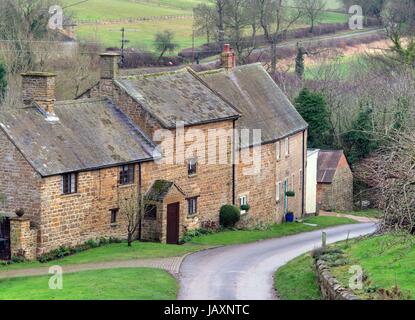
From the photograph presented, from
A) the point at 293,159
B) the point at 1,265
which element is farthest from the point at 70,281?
the point at 293,159

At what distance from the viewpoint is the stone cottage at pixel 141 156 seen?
46.5 meters

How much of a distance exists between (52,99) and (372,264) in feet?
59.3

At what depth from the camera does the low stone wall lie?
32.5 m

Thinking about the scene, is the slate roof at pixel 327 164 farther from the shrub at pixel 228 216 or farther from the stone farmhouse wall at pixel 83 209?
the stone farmhouse wall at pixel 83 209

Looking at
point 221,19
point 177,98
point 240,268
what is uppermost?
point 221,19

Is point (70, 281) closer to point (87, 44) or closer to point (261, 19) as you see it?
point (87, 44)

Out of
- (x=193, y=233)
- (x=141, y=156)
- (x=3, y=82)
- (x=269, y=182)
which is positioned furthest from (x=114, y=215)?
(x=3, y=82)

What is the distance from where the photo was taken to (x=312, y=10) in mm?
118875

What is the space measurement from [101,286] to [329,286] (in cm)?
780

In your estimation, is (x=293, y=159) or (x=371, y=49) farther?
(x=371, y=49)

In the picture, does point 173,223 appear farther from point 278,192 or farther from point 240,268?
point 278,192

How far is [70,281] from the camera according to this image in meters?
A: 39.4

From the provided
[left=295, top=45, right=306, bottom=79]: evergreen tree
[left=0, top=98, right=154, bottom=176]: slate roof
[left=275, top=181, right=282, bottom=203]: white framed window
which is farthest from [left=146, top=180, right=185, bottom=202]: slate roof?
[left=295, top=45, right=306, bottom=79]: evergreen tree

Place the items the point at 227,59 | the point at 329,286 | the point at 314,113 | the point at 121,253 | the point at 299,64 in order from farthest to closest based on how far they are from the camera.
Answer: the point at 299,64 < the point at 314,113 < the point at 227,59 < the point at 121,253 < the point at 329,286
